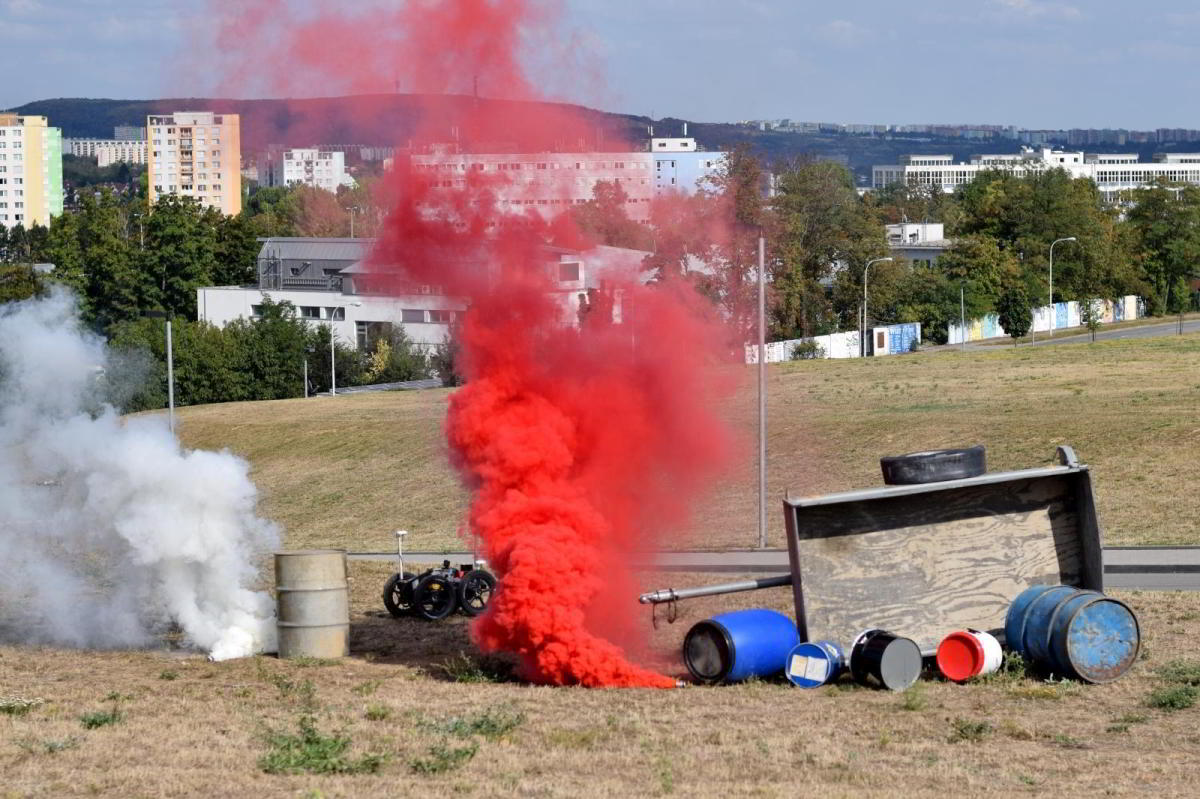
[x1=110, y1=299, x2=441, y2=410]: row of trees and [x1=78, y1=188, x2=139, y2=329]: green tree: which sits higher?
[x1=78, y1=188, x2=139, y2=329]: green tree

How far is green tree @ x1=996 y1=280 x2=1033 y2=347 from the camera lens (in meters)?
103

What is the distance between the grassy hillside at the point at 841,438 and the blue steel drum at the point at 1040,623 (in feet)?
33.2

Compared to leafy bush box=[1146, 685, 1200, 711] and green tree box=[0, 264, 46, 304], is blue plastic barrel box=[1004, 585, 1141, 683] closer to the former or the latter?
leafy bush box=[1146, 685, 1200, 711]

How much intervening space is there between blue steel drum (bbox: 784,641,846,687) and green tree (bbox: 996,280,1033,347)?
86.2m

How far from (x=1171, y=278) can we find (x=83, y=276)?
8624 centimetres

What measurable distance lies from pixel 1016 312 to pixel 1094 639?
8589 centimetres

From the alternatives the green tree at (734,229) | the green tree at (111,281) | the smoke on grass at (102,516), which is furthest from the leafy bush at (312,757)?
the green tree at (111,281)

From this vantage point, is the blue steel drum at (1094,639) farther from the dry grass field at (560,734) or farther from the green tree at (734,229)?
the green tree at (734,229)

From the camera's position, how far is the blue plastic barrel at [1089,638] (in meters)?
20.3

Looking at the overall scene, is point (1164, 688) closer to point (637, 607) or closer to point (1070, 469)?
point (1070, 469)

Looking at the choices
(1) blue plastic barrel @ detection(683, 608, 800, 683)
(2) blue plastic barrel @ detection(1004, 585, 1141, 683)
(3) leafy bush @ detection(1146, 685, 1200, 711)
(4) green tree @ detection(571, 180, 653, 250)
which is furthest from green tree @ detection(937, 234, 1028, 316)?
(3) leafy bush @ detection(1146, 685, 1200, 711)

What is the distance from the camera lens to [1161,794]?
15.0 metres

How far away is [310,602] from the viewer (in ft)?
76.1

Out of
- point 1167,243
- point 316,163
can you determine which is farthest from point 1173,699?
point 1167,243
